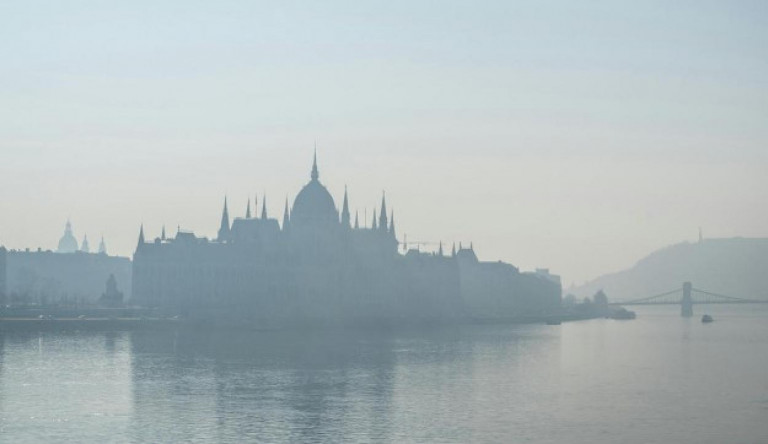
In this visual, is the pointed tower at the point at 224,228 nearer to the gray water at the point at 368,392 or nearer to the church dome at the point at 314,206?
the church dome at the point at 314,206

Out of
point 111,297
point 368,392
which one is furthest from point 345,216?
point 368,392

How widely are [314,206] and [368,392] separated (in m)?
107

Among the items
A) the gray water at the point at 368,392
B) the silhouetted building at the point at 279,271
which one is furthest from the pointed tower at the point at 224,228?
the gray water at the point at 368,392

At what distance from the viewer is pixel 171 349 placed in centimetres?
10812

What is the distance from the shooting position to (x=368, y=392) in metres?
74.7

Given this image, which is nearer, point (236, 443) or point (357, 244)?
point (236, 443)

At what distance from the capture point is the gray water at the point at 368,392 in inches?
2309

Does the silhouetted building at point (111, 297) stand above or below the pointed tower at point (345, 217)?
below

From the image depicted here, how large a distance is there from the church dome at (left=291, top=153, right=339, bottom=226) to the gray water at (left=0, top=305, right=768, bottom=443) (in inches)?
2205

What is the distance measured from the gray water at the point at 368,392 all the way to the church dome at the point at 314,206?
184 feet

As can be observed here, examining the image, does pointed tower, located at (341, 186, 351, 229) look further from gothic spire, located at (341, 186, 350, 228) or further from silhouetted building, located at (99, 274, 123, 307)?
silhouetted building, located at (99, 274, 123, 307)

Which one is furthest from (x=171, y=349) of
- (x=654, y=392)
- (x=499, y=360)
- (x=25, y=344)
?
(x=654, y=392)

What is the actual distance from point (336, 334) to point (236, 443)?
8666cm

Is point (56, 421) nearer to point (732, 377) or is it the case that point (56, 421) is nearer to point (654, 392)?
point (654, 392)
